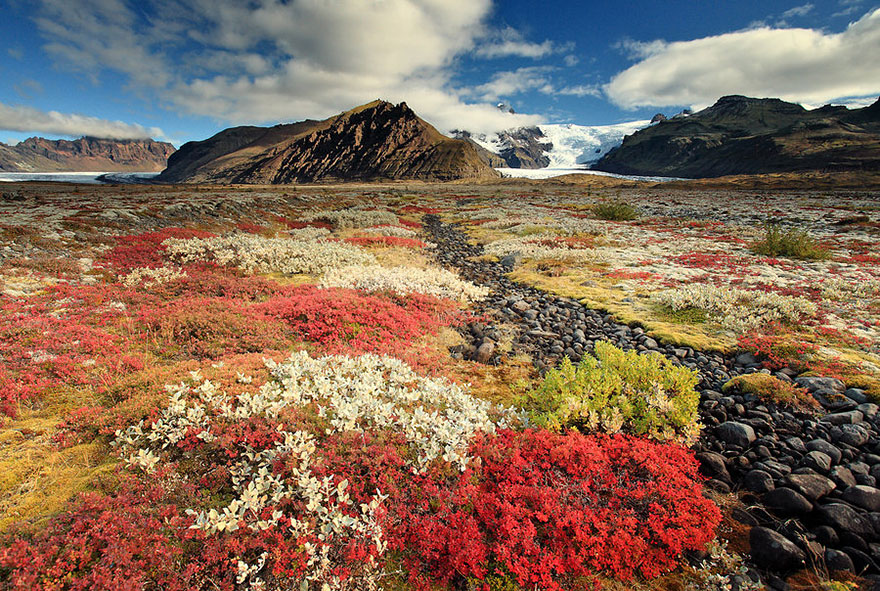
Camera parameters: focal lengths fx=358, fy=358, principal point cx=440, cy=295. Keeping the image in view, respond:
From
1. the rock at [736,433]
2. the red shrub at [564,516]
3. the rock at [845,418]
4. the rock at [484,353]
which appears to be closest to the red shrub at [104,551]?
the red shrub at [564,516]

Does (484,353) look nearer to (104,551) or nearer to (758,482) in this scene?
(758,482)

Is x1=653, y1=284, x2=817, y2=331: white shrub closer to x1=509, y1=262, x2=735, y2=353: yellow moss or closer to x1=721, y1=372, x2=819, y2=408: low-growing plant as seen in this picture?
x1=509, y1=262, x2=735, y2=353: yellow moss

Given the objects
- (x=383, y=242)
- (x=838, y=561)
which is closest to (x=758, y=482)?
(x=838, y=561)

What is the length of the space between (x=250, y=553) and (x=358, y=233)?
28.5m

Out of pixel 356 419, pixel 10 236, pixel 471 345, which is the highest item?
pixel 10 236

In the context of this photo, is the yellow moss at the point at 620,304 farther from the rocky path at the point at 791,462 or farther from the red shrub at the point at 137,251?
the red shrub at the point at 137,251

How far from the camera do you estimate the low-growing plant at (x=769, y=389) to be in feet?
22.8

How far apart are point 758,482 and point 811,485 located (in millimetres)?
574

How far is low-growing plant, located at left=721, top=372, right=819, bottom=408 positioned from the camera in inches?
273

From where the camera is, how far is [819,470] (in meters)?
5.36

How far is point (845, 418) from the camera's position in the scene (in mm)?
6258

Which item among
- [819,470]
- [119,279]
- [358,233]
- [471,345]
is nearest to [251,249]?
[119,279]

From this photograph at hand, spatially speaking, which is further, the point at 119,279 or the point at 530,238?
the point at 530,238

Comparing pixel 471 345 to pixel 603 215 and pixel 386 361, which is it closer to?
pixel 386 361
